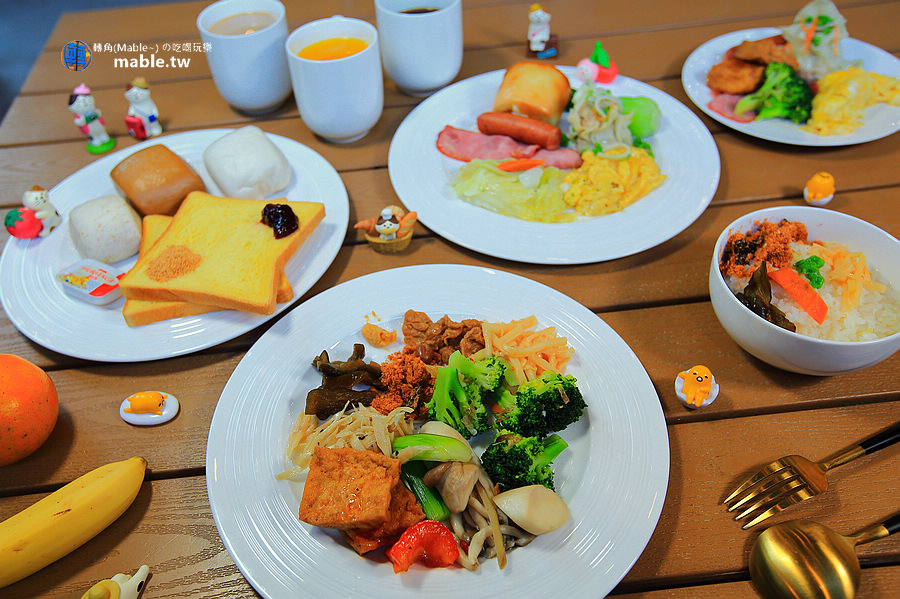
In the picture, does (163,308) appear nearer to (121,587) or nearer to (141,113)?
(121,587)

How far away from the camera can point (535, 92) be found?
231 cm

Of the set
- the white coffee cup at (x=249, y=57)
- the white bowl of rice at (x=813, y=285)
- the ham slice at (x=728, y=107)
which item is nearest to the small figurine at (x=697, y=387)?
the white bowl of rice at (x=813, y=285)

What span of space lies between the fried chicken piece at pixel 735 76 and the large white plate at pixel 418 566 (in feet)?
4.63

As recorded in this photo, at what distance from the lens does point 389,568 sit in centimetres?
125

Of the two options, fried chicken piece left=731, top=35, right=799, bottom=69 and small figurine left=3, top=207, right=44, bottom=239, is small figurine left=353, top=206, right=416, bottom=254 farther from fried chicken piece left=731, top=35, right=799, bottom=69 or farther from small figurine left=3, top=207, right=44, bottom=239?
fried chicken piece left=731, top=35, right=799, bottom=69

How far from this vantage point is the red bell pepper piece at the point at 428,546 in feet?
4.00

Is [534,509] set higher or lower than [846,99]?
lower

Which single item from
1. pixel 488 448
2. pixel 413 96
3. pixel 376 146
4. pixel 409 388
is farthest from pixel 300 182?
pixel 488 448

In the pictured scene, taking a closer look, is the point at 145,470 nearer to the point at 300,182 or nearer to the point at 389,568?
the point at 389,568

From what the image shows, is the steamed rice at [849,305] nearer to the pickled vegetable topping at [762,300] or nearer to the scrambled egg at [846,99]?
the pickled vegetable topping at [762,300]

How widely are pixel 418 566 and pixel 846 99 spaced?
231 centimetres

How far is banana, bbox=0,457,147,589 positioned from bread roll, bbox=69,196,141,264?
0.80 m

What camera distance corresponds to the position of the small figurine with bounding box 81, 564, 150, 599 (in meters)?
1.15

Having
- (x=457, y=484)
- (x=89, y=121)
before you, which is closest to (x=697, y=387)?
(x=457, y=484)
